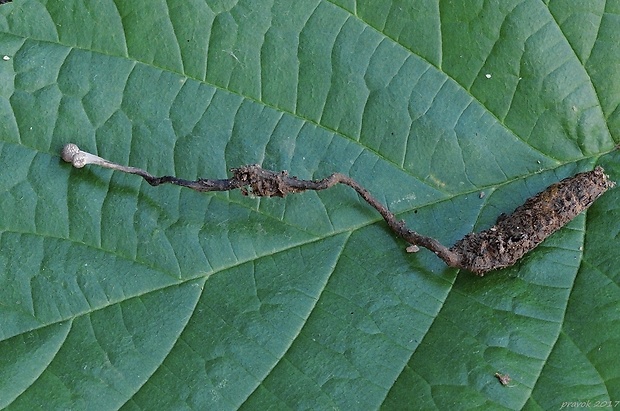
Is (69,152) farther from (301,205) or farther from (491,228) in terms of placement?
(491,228)

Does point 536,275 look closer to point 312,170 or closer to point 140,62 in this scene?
point 312,170

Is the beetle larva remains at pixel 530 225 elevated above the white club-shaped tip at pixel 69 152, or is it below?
above

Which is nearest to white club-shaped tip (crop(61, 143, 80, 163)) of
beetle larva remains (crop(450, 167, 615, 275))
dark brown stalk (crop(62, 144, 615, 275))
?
dark brown stalk (crop(62, 144, 615, 275))

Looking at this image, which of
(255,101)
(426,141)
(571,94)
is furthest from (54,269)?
(571,94)

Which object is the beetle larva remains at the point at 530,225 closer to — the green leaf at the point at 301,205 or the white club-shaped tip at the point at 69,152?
the green leaf at the point at 301,205

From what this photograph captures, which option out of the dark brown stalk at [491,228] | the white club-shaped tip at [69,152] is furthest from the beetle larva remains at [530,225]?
the white club-shaped tip at [69,152]

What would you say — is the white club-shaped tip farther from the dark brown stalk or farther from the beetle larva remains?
the beetle larva remains
